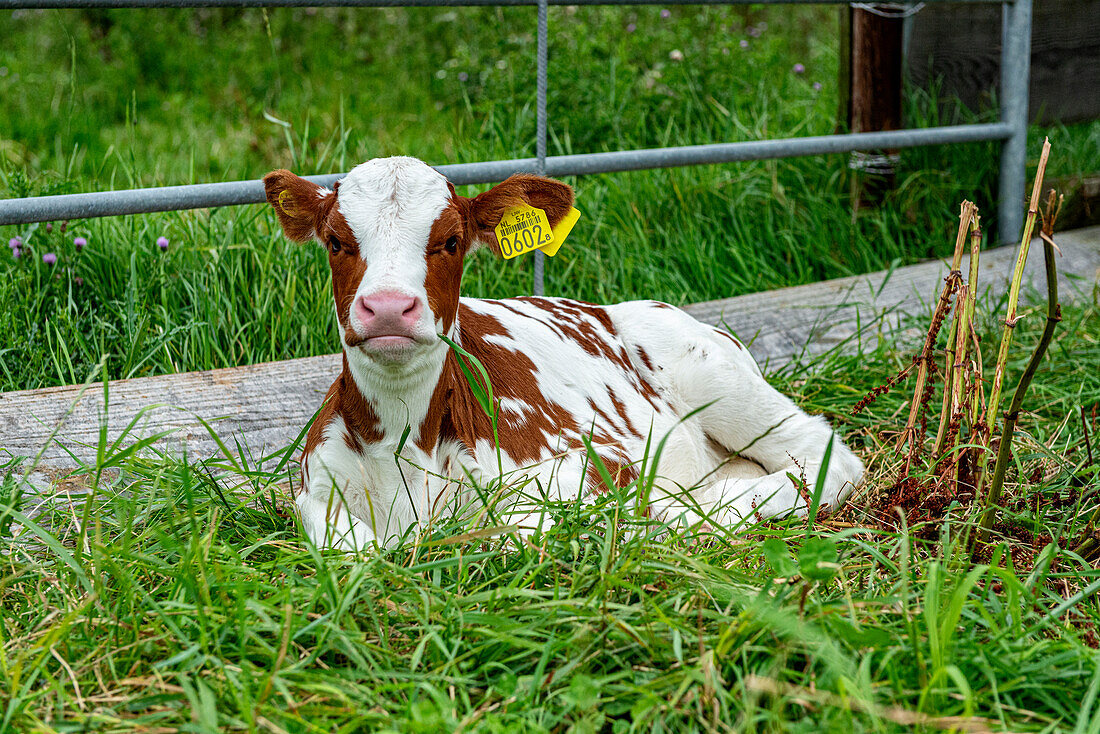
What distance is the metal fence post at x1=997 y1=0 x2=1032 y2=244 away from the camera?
16.6ft

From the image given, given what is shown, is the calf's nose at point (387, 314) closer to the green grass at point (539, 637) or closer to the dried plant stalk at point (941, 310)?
the green grass at point (539, 637)

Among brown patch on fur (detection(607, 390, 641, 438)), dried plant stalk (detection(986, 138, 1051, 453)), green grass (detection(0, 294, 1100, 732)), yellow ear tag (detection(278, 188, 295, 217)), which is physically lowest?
brown patch on fur (detection(607, 390, 641, 438))

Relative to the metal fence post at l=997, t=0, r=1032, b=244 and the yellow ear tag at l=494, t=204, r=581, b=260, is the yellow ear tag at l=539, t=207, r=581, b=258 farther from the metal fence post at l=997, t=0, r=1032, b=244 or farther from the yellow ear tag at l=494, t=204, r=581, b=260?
the metal fence post at l=997, t=0, r=1032, b=244

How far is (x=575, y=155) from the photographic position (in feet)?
13.8

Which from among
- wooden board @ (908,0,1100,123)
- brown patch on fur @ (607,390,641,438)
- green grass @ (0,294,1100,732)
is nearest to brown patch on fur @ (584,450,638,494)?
brown patch on fur @ (607,390,641,438)

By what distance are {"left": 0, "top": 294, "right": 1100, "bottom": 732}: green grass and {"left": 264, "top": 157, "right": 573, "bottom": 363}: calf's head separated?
0.46m

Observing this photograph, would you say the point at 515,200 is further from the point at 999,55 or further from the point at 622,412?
the point at 999,55

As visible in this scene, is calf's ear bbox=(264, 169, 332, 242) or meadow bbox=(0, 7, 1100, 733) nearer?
meadow bbox=(0, 7, 1100, 733)

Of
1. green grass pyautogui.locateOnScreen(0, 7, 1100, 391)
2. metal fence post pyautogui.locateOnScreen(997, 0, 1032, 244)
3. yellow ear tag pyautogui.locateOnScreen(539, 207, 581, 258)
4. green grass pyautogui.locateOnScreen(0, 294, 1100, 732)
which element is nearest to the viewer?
green grass pyautogui.locateOnScreen(0, 294, 1100, 732)

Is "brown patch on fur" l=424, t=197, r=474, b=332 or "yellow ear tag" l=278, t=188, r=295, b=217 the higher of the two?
"yellow ear tag" l=278, t=188, r=295, b=217

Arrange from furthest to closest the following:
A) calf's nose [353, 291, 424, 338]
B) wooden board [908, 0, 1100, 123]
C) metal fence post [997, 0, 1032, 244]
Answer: wooden board [908, 0, 1100, 123] → metal fence post [997, 0, 1032, 244] → calf's nose [353, 291, 424, 338]

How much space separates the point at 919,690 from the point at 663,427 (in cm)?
144

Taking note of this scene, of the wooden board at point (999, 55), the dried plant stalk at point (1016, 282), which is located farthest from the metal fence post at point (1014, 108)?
the dried plant stalk at point (1016, 282)

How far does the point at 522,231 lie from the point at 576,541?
93 cm
